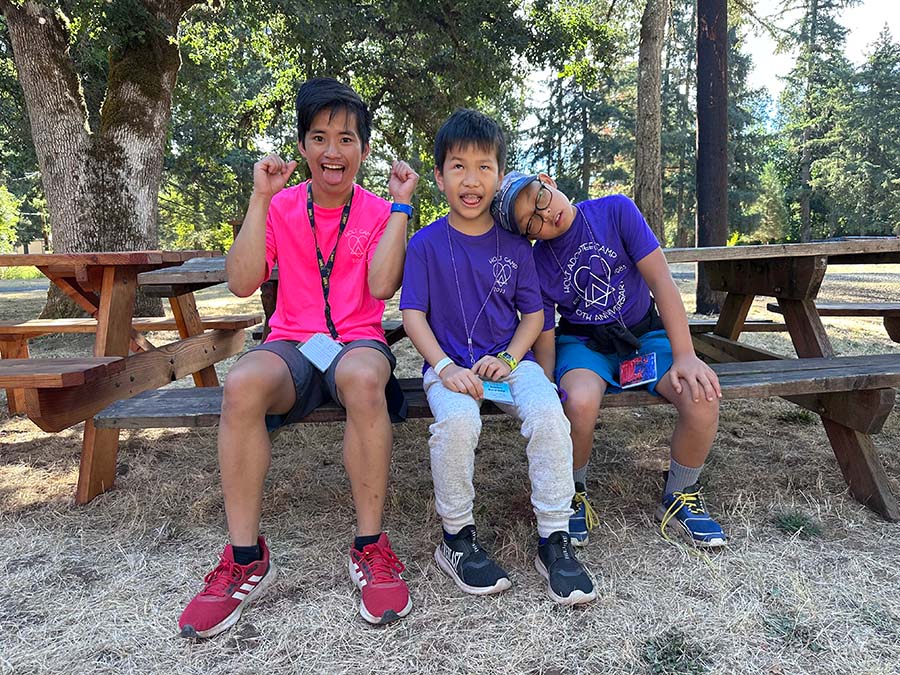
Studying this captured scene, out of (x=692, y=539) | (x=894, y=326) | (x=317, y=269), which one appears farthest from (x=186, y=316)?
(x=894, y=326)

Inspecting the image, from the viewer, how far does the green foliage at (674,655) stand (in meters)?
1.57

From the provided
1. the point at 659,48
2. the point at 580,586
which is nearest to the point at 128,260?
the point at 580,586

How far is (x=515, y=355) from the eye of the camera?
7.23 ft

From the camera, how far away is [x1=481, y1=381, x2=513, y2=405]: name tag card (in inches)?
80.2

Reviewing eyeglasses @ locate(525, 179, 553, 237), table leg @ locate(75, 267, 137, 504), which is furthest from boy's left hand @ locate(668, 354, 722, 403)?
table leg @ locate(75, 267, 137, 504)

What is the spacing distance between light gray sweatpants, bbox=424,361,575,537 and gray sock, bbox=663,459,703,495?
0.55 metres

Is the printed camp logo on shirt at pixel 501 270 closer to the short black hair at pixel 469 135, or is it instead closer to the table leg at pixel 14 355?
the short black hair at pixel 469 135

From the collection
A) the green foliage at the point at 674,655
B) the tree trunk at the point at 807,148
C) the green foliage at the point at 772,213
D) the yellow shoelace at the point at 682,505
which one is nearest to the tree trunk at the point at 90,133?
the yellow shoelace at the point at 682,505

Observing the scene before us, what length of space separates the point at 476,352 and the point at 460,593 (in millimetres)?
820

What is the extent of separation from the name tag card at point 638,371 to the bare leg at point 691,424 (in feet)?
0.16

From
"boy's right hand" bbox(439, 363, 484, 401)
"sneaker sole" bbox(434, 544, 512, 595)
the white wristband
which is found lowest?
"sneaker sole" bbox(434, 544, 512, 595)

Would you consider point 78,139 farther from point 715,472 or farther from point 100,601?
point 715,472

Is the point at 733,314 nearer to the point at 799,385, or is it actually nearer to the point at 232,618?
the point at 799,385

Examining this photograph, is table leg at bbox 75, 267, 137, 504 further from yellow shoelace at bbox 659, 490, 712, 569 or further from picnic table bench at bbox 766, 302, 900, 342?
picnic table bench at bbox 766, 302, 900, 342
